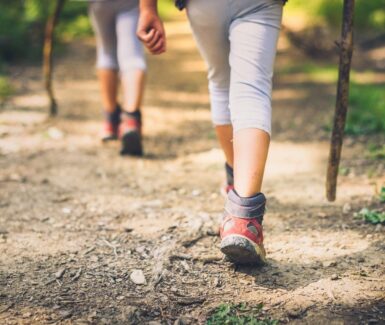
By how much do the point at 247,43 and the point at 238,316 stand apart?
3.22 ft

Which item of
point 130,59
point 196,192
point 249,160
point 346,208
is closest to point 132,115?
point 130,59

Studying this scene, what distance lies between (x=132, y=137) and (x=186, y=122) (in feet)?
4.00

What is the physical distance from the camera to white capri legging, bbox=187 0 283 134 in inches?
83.6

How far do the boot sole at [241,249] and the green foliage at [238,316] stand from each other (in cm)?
20

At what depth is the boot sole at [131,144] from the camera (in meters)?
3.76

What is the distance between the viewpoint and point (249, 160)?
2.07 metres

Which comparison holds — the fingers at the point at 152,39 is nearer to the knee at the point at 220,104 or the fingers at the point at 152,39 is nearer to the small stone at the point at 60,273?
the knee at the point at 220,104

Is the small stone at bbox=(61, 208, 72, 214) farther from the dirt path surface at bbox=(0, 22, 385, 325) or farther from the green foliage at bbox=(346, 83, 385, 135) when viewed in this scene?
the green foliage at bbox=(346, 83, 385, 135)

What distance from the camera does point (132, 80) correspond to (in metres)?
3.81

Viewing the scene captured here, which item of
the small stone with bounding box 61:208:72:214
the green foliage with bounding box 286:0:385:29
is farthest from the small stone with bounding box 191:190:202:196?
the green foliage with bounding box 286:0:385:29

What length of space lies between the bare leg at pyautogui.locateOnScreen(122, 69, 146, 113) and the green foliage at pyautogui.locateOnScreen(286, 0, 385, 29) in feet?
19.0

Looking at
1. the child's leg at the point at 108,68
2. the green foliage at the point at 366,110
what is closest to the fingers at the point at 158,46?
the child's leg at the point at 108,68

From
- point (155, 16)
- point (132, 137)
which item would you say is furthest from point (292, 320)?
point (132, 137)

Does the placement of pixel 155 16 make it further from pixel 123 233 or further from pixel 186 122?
pixel 186 122
